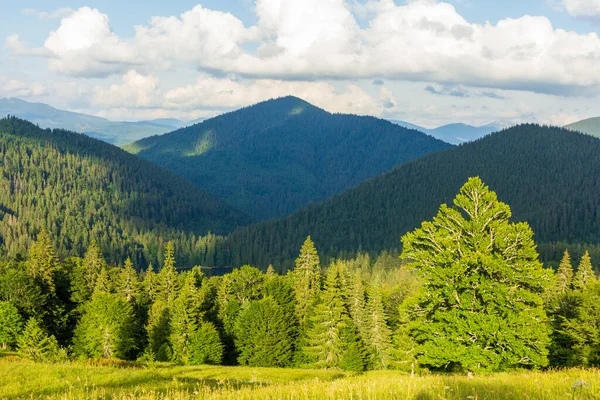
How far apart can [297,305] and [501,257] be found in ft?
180

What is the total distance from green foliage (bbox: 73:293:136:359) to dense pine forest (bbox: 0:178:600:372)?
187 millimetres

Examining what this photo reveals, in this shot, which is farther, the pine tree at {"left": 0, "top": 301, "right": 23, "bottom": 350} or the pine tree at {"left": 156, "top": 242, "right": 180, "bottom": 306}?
the pine tree at {"left": 156, "top": 242, "right": 180, "bottom": 306}

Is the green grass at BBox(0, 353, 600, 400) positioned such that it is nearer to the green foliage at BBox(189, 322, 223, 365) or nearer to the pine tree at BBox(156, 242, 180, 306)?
the green foliage at BBox(189, 322, 223, 365)

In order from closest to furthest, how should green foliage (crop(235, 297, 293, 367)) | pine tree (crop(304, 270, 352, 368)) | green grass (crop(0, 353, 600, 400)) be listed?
1. green grass (crop(0, 353, 600, 400))
2. pine tree (crop(304, 270, 352, 368))
3. green foliage (crop(235, 297, 293, 367))

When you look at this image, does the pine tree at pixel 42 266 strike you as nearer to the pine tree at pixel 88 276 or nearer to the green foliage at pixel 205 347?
the pine tree at pixel 88 276

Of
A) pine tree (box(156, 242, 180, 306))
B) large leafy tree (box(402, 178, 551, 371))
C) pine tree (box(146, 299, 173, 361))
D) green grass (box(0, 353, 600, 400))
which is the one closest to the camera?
green grass (box(0, 353, 600, 400))

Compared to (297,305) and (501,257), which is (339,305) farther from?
(501,257)

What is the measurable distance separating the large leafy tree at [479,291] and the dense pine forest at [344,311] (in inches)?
3.0

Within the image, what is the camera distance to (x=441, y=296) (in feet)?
94.3

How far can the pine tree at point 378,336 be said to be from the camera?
246 ft

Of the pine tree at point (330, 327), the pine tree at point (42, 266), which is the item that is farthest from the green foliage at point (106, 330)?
the pine tree at point (330, 327)

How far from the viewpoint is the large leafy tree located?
27.1 m

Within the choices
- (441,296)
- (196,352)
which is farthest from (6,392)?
(196,352)

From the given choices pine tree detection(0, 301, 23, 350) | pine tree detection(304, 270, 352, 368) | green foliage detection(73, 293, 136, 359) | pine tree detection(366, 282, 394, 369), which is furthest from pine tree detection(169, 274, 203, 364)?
pine tree detection(366, 282, 394, 369)
